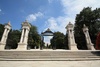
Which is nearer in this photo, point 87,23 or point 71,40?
point 71,40

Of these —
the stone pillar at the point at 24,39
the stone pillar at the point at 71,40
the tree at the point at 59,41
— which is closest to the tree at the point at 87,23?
the stone pillar at the point at 71,40

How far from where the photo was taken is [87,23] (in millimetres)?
32000

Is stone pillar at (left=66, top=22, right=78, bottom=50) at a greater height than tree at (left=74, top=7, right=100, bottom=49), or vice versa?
tree at (left=74, top=7, right=100, bottom=49)

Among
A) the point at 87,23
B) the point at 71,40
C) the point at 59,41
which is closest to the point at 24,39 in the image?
the point at 71,40

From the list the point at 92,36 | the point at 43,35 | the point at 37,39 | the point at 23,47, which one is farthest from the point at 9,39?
the point at 92,36

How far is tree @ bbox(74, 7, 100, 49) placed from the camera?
29.6 meters

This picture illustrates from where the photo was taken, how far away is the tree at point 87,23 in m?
29.6

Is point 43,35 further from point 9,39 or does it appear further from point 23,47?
point 9,39

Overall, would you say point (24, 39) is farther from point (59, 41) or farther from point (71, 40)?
point (59, 41)

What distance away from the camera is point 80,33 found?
31594mm

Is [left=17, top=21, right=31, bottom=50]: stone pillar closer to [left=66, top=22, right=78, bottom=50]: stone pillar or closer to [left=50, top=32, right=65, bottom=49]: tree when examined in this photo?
[left=66, top=22, right=78, bottom=50]: stone pillar

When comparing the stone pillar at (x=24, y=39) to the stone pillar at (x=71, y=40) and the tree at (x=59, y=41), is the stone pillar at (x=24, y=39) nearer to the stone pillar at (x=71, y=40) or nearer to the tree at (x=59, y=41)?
the stone pillar at (x=71, y=40)

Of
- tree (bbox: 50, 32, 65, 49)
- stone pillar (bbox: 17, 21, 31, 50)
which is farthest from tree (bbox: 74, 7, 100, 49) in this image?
stone pillar (bbox: 17, 21, 31, 50)

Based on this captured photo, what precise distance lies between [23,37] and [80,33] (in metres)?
19.8
